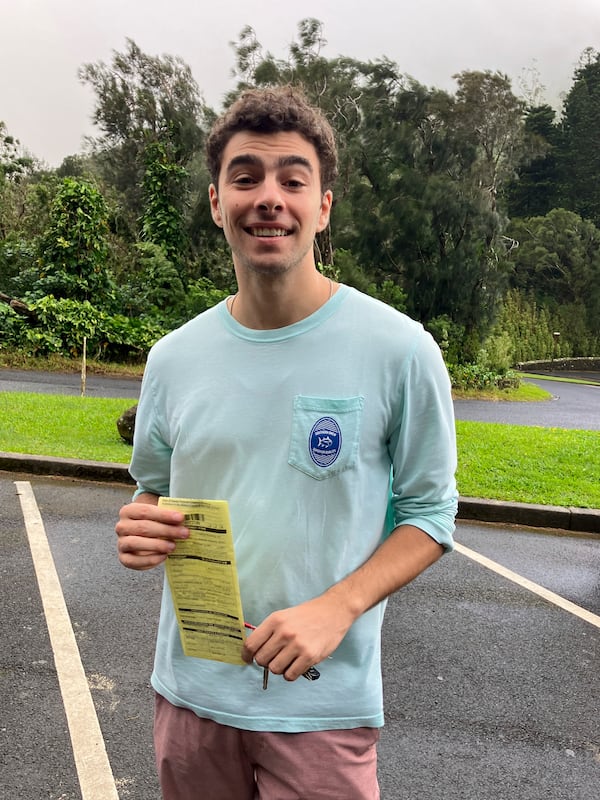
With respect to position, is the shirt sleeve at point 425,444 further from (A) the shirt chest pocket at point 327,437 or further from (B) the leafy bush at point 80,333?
(B) the leafy bush at point 80,333

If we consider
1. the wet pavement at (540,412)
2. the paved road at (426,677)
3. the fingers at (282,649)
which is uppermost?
the fingers at (282,649)

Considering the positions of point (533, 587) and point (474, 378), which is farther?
point (474, 378)

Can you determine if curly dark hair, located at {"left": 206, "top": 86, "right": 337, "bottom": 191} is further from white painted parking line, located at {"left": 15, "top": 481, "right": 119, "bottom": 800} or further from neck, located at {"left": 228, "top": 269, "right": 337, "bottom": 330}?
white painted parking line, located at {"left": 15, "top": 481, "right": 119, "bottom": 800}

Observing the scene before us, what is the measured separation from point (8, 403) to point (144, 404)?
10247 mm

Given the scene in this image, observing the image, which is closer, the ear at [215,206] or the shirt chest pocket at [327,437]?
the shirt chest pocket at [327,437]

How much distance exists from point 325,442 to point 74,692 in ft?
8.38

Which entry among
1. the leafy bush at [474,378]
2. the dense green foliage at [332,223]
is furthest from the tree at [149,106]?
the leafy bush at [474,378]

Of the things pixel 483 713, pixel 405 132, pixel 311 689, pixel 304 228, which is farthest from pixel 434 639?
pixel 405 132

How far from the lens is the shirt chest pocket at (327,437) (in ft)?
4.40

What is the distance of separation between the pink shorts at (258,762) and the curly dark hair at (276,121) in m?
1.12

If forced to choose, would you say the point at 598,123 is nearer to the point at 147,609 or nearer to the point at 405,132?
the point at 405,132

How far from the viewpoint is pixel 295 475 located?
1360 mm

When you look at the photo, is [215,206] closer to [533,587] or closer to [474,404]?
[533,587]

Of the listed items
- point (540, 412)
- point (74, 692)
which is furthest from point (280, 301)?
point (540, 412)
